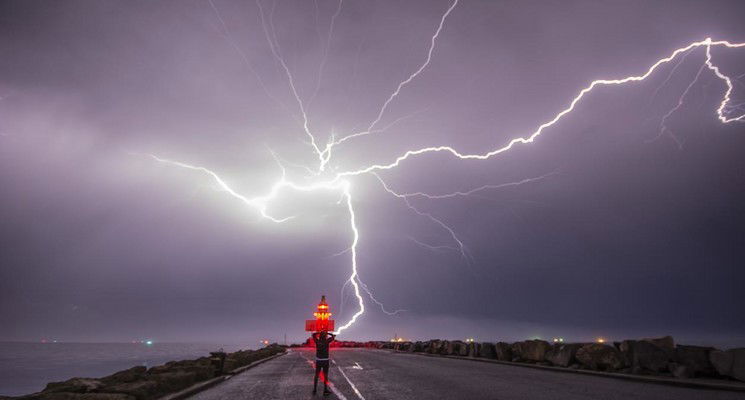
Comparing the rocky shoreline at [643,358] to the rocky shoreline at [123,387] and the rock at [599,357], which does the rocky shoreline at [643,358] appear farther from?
the rocky shoreline at [123,387]

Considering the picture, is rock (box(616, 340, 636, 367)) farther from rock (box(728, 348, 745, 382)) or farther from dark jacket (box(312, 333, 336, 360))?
dark jacket (box(312, 333, 336, 360))

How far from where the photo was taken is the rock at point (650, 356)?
14.0 meters

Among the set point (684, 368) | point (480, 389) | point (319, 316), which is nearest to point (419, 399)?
point (480, 389)

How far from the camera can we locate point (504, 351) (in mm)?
23391

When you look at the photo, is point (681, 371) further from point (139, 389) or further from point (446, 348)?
point (446, 348)

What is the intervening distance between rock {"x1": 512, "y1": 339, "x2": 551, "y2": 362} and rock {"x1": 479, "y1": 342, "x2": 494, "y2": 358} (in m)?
2.99

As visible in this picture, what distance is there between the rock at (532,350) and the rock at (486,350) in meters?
2.99

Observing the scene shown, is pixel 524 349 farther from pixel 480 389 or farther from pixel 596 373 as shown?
pixel 480 389

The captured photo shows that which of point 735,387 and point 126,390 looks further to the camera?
point 735,387

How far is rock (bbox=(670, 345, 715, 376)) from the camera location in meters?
12.8

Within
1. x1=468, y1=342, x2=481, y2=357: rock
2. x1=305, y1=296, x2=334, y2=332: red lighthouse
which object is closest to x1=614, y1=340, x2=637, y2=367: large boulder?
x1=468, y1=342, x2=481, y2=357: rock

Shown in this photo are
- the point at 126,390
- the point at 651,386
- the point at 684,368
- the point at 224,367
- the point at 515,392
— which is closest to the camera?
the point at 126,390

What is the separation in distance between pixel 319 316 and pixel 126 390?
55443mm

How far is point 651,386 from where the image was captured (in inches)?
484
